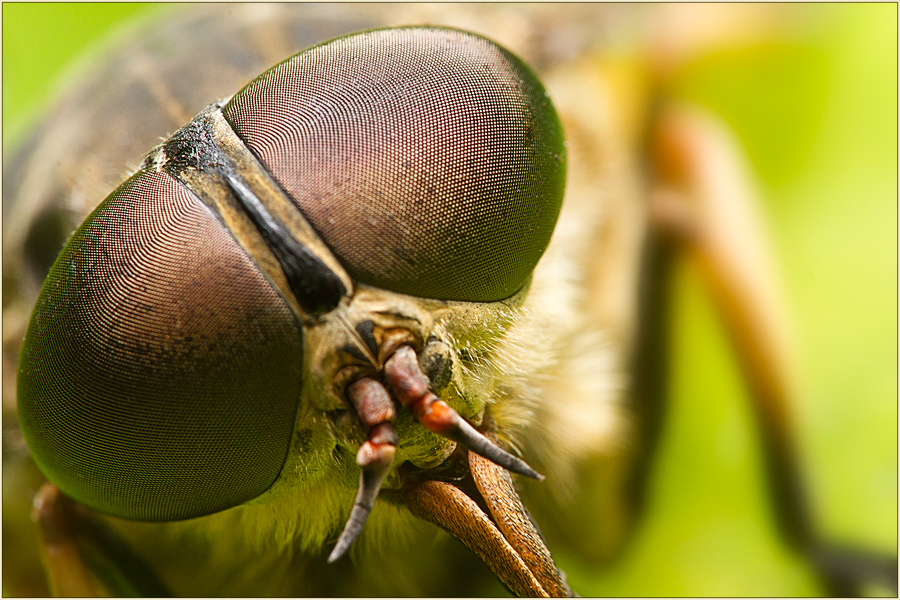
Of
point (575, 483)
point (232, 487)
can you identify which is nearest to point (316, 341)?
point (232, 487)

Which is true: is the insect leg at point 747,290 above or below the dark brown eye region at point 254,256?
below

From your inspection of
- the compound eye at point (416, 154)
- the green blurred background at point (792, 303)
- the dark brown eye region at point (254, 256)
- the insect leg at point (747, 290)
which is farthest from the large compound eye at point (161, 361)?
the insect leg at point (747, 290)

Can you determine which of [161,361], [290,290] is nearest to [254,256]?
[290,290]

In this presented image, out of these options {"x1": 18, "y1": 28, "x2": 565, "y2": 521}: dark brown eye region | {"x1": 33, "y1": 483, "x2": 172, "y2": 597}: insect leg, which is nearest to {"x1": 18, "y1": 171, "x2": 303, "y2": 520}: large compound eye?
{"x1": 18, "y1": 28, "x2": 565, "y2": 521}: dark brown eye region

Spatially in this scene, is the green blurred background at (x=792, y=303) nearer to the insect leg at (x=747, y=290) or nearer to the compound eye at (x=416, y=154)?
the insect leg at (x=747, y=290)

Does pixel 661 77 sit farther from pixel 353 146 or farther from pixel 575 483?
pixel 353 146
